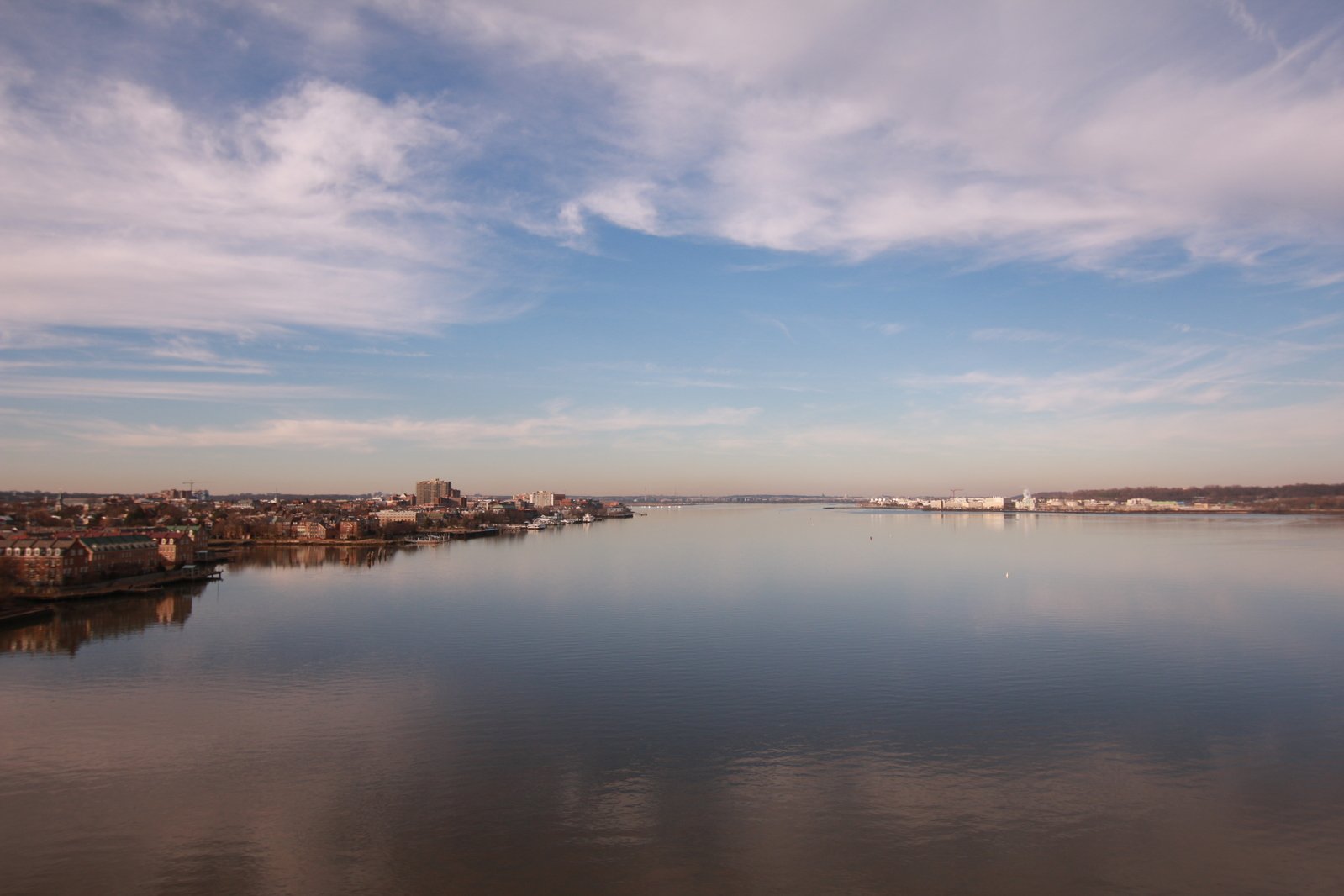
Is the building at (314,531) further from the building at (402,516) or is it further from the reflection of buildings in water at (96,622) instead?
the reflection of buildings in water at (96,622)

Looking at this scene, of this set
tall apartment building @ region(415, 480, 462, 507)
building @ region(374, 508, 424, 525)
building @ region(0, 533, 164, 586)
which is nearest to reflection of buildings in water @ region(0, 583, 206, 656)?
building @ region(0, 533, 164, 586)

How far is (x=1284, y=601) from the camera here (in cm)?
1622

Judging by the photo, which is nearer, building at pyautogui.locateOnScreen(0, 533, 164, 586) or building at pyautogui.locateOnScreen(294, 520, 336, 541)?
building at pyautogui.locateOnScreen(0, 533, 164, 586)

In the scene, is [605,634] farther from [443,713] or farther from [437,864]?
[437,864]

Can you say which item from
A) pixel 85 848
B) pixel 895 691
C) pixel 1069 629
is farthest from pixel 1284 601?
pixel 85 848

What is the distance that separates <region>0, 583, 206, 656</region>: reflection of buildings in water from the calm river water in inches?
7.6

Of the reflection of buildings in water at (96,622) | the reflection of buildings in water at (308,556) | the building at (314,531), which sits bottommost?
→ the reflection of buildings in water at (96,622)

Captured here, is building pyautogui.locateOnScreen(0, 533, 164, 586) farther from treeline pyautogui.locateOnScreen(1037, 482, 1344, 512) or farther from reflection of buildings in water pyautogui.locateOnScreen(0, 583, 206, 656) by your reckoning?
treeline pyautogui.locateOnScreen(1037, 482, 1344, 512)

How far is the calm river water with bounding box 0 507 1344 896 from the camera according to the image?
17.4 feet

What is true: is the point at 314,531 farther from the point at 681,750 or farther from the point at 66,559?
the point at 681,750

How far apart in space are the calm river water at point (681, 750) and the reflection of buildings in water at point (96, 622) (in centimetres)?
19

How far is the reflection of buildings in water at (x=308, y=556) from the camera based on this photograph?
27.5m

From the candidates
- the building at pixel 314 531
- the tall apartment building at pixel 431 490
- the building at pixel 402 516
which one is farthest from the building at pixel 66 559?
the tall apartment building at pixel 431 490

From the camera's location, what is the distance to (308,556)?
103 ft
